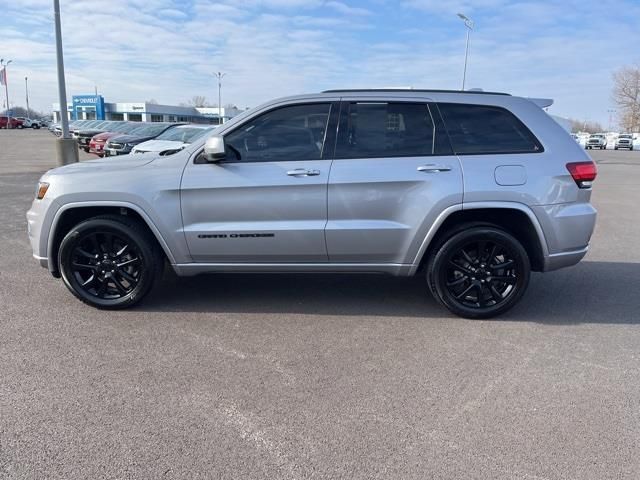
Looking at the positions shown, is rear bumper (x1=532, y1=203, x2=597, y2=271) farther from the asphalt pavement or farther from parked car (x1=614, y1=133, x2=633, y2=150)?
parked car (x1=614, y1=133, x2=633, y2=150)

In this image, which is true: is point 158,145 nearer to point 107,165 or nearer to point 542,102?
point 107,165

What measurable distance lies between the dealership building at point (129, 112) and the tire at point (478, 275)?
2837 inches

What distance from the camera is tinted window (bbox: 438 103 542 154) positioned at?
4.12 metres

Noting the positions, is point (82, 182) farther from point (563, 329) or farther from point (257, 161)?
point (563, 329)

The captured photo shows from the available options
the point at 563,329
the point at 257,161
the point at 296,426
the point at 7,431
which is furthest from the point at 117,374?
the point at 563,329

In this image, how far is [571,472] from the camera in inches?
94.8

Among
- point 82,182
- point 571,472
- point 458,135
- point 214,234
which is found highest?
point 458,135

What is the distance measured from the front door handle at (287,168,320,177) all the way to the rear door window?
0.26 meters

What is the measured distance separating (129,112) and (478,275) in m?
90.2

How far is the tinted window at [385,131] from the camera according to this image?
4.11 m

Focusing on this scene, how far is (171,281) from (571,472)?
13.6 feet

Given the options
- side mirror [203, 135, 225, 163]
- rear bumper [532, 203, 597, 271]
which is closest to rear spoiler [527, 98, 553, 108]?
rear bumper [532, 203, 597, 271]

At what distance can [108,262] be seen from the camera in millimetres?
4336

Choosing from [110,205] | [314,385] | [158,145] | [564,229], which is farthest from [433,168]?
[158,145]
